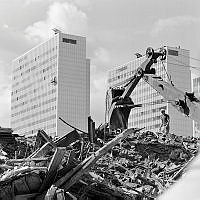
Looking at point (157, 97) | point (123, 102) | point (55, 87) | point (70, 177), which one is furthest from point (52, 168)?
point (55, 87)

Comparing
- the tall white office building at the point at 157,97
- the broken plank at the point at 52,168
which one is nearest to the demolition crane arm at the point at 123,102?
the broken plank at the point at 52,168

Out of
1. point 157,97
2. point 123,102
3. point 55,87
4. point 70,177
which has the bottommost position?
point 70,177

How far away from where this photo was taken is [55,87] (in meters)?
111

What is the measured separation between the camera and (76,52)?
11531 centimetres

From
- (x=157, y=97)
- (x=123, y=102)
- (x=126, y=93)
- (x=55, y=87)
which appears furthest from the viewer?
(x=55, y=87)

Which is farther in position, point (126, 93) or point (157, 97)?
Result: point (157, 97)

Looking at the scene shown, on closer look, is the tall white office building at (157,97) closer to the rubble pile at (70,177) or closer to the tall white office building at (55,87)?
the tall white office building at (55,87)

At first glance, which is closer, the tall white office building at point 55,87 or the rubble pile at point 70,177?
the rubble pile at point 70,177

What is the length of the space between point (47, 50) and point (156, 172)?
10747cm

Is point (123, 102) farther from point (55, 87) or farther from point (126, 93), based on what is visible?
point (55, 87)

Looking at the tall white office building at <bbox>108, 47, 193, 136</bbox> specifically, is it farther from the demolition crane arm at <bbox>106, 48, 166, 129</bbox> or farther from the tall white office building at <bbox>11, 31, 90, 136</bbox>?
the demolition crane arm at <bbox>106, 48, 166, 129</bbox>

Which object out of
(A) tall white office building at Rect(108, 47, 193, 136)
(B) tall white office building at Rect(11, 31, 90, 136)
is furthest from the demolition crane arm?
(B) tall white office building at Rect(11, 31, 90, 136)

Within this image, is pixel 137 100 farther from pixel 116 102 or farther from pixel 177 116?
pixel 116 102

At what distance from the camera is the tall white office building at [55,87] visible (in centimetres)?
10912
